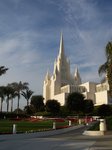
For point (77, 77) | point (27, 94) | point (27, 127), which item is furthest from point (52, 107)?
point (27, 127)

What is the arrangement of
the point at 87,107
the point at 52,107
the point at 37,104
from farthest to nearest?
the point at 37,104 < the point at 52,107 < the point at 87,107

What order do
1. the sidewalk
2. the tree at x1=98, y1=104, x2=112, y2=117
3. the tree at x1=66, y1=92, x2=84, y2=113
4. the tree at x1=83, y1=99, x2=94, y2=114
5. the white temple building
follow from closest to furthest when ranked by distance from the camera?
the sidewalk
the tree at x1=66, y1=92, x2=84, y2=113
the tree at x1=98, y1=104, x2=112, y2=117
the tree at x1=83, y1=99, x2=94, y2=114
the white temple building

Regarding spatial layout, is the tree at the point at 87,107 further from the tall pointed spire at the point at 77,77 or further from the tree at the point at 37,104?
the tall pointed spire at the point at 77,77

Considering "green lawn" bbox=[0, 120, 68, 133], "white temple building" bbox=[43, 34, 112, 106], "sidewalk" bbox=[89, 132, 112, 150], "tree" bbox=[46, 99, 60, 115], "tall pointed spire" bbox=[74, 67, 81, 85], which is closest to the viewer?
"sidewalk" bbox=[89, 132, 112, 150]

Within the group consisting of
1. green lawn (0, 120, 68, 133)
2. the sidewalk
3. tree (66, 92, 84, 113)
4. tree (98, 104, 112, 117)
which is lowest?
the sidewalk

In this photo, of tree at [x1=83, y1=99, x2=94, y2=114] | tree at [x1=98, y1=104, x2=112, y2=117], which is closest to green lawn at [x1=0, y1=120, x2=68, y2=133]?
tree at [x1=98, y1=104, x2=112, y2=117]

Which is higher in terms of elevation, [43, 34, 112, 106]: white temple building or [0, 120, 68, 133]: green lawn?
[43, 34, 112, 106]: white temple building

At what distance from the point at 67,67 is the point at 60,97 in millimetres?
20653

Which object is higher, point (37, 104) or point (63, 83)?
point (63, 83)

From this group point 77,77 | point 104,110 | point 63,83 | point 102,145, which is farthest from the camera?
point 77,77

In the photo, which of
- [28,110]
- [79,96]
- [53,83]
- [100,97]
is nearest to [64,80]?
[53,83]

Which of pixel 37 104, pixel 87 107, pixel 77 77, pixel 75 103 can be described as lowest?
pixel 87 107

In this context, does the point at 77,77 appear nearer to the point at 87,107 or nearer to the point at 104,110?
the point at 87,107

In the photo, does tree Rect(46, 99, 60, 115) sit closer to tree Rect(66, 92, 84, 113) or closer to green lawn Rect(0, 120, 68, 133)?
tree Rect(66, 92, 84, 113)
